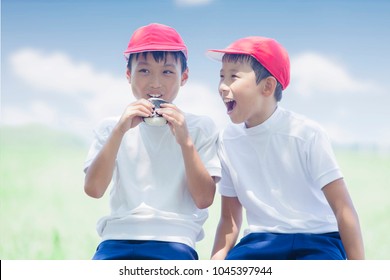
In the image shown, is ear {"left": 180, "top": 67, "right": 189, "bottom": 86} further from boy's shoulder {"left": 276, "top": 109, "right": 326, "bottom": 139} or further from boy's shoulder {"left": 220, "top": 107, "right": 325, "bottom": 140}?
boy's shoulder {"left": 276, "top": 109, "right": 326, "bottom": 139}

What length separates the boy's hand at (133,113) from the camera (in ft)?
4.30

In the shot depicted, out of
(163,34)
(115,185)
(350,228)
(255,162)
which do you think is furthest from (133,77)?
(350,228)

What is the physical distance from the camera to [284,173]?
4.56ft

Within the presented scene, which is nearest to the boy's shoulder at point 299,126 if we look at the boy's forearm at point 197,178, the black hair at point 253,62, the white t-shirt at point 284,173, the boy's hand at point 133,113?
the white t-shirt at point 284,173

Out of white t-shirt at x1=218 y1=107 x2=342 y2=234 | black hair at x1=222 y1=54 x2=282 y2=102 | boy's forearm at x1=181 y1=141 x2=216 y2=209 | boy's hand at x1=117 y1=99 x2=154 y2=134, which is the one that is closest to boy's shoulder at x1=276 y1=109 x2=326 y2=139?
white t-shirt at x1=218 y1=107 x2=342 y2=234

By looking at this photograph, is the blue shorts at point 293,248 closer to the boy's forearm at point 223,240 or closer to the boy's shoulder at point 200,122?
the boy's forearm at point 223,240

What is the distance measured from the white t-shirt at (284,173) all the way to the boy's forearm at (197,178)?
4.7 inches

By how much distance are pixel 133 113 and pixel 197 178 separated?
0.22m

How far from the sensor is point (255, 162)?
1.41 meters

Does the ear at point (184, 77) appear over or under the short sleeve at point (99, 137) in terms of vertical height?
over

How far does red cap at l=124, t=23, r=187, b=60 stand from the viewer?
1.40m

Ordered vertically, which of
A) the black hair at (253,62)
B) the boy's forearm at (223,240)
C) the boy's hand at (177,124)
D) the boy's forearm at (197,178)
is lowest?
the boy's forearm at (223,240)
